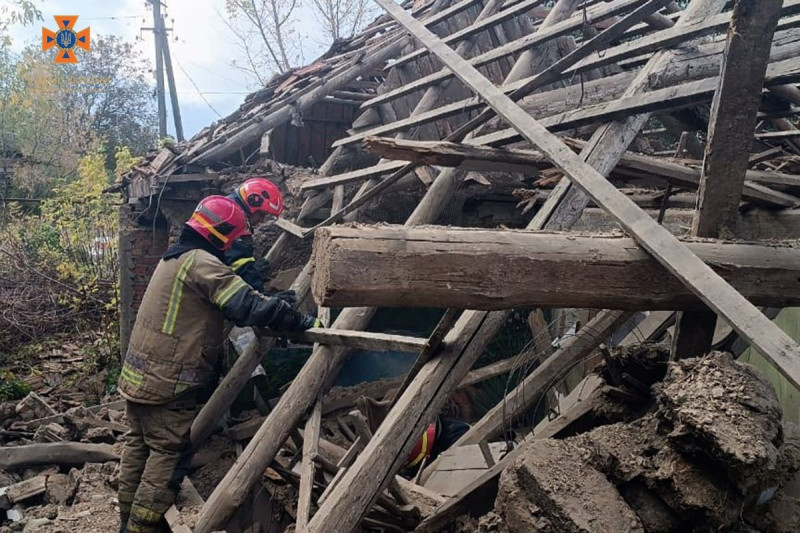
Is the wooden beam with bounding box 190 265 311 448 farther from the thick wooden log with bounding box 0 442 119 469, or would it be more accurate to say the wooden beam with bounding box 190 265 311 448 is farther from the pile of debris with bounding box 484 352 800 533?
the pile of debris with bounding box 484 352 800 533

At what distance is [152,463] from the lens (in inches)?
154

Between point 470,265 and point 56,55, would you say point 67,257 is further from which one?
point 56,55

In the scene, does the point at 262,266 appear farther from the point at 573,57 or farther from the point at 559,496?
the point at 559,496

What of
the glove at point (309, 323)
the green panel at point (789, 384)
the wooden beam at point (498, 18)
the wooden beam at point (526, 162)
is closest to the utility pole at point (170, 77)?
the wooden beam at point (498, 18)

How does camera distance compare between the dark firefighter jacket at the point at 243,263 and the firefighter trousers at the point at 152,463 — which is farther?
the dark firefighter jacket at the point at 243,263

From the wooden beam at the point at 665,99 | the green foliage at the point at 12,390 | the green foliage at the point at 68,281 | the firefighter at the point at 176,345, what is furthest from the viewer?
the green foliage at the point at 68,281

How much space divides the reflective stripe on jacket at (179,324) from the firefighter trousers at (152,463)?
0.50 feet

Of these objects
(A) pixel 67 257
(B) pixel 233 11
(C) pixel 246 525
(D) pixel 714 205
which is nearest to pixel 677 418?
(D) pixel 714 205

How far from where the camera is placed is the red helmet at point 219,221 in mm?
4008

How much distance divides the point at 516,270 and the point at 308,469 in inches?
70.6

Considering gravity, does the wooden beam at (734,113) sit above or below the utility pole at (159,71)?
below

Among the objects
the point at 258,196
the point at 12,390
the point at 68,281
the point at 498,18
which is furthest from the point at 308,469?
the point at 68,281

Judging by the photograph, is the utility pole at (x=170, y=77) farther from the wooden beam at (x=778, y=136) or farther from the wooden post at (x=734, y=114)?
the wooden post at (x=734, y=114)

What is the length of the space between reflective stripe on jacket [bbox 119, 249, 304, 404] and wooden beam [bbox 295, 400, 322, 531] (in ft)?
1.96
